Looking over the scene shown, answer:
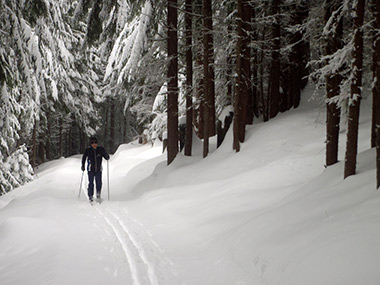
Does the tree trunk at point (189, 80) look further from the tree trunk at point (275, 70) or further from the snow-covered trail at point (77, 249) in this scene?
the snow-covered trail at point (77, 249)

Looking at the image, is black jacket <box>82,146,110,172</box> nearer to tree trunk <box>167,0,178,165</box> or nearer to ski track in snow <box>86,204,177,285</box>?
ski track in snow <box>86,204,177,285</box>

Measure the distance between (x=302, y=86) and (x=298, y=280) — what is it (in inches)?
503

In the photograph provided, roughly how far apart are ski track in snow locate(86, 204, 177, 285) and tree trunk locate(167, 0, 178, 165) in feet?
16.3

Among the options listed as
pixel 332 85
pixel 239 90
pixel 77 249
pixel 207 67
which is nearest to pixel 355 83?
pixel 332 85

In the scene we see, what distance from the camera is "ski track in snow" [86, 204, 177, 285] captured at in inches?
178

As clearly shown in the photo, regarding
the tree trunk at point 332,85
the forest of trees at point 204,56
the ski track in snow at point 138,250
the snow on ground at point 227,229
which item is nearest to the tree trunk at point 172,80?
the forest of trees at point 204,56

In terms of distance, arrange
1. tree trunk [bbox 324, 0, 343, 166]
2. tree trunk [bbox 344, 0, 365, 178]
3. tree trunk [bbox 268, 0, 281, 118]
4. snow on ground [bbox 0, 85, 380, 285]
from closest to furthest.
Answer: snow on ground [bbox 0, 85, 380, 285] → tree trunk [bbox 344, 0, 365, 178] → tree trunk [bbox 324, 0, 343, 166] → tree trunk [bbox 268, 0, 281, 118]

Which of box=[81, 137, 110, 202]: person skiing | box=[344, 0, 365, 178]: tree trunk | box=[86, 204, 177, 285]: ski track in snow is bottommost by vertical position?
box=[86, 204, 177, 285]: ski track in snow

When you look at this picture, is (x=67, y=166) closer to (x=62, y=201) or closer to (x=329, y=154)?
(x=62, y=201)

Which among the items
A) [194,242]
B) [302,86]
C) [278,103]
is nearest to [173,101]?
[278,103]

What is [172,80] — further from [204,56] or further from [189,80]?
[204,56]

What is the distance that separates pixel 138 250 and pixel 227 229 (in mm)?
1669

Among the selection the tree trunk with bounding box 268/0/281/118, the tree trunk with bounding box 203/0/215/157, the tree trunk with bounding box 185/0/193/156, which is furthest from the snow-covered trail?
the tree trunk with bounding box 268/0/281/118

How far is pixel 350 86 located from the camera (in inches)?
232
